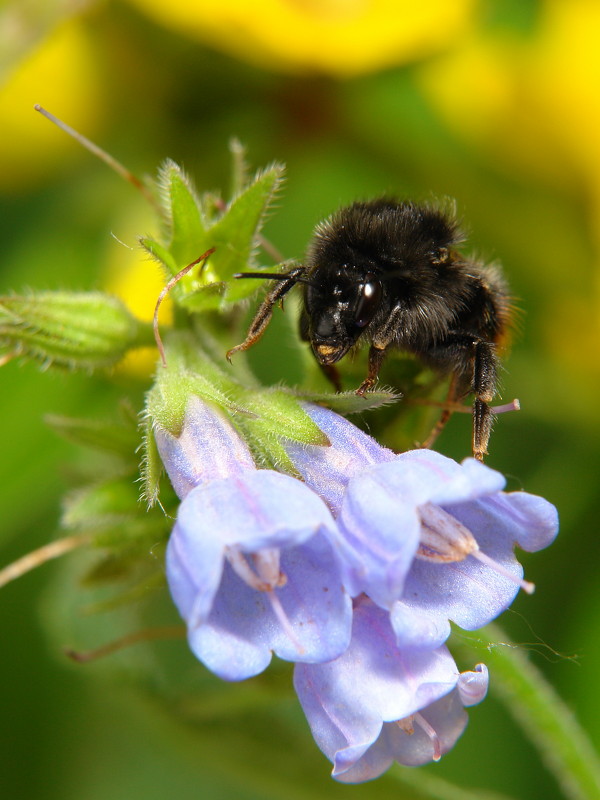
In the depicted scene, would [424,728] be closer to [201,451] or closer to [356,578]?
[356,578]

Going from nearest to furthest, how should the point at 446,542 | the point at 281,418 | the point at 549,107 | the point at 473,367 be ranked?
the point at 446,542
the point at 281,418
the point at 473,367
the point at 549,107

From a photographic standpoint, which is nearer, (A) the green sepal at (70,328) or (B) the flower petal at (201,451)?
(B) the flower petal at (201,451)

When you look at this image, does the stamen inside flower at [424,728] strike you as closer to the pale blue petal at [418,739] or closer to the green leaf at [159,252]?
the pale blue petal at [418,739]

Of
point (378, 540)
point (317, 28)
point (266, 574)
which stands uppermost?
point (317, 28)

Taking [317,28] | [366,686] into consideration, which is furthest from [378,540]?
[317,28]

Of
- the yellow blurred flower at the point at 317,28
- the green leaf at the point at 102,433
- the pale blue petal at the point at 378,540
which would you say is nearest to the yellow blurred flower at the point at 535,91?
the yellow blurred flower at the point at 317,28

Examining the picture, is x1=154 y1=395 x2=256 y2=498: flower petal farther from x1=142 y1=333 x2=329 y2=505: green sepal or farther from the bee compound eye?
the bee compound eye

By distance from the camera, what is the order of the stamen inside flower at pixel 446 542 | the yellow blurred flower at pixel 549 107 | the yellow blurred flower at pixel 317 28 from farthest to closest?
the yellow blurred flower at pixel 549 107
the yellow blurred flower at pixel 317 28
the stamen inside flower at pixel 446 542
